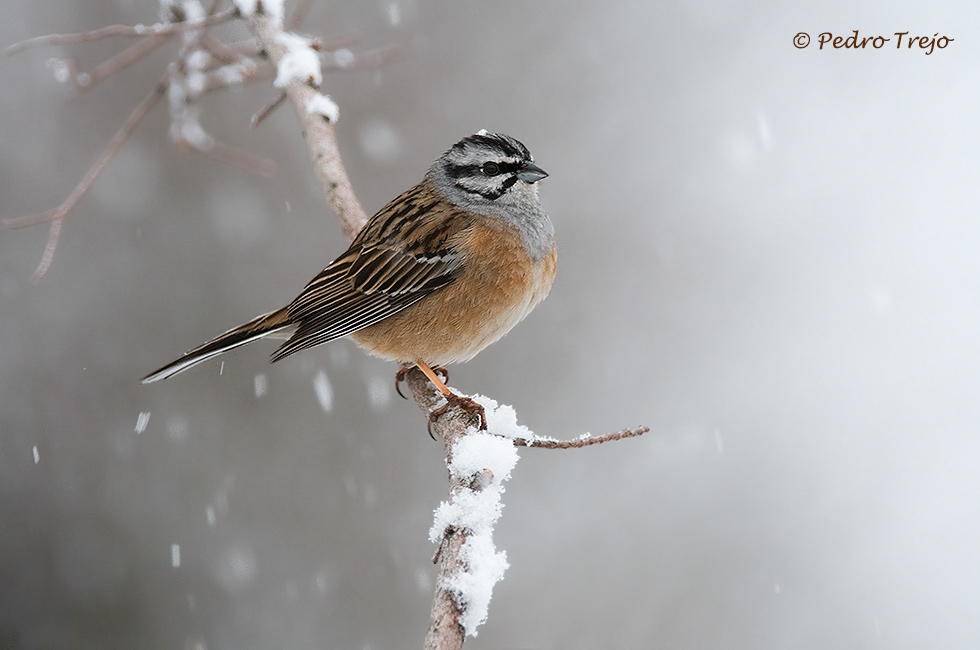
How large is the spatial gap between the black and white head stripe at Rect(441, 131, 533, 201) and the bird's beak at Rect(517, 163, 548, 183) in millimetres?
16

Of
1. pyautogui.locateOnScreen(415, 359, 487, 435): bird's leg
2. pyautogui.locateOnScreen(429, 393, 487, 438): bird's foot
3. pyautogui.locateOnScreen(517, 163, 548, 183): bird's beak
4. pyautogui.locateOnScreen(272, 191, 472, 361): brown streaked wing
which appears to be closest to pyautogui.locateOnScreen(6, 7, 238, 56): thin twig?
pyautogui.locateOnScreen(272, 191, 472, 361): brown streaked wing

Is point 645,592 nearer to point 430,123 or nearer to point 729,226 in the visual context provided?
point 729,226

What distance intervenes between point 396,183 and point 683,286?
3432 mm

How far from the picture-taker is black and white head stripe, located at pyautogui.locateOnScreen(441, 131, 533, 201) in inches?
182

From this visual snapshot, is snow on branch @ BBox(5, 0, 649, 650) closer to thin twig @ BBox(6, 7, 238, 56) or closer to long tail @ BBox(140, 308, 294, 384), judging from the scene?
thin twig @ BBox(6, 7, 238, 56)

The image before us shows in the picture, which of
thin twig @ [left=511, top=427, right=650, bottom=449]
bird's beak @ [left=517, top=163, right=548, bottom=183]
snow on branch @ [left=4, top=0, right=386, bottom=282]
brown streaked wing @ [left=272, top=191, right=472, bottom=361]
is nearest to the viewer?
thin twig @ [left=511, top=427, right=650, bottom=449]

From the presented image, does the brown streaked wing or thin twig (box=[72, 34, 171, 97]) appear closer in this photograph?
thin twig (box=[72, 34, 171, 97])

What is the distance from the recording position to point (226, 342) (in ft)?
14.2

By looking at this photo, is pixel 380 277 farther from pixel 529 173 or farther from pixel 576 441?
pixel 576 441

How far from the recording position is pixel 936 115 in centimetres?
941

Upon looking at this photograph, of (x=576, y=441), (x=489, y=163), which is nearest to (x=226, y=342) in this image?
(x=489, y=163)

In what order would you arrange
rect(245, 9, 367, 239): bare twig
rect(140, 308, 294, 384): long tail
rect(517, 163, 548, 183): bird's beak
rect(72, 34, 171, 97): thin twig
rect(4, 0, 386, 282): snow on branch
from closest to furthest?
rect(72, 34, 171, 97): thin twig
rect(140, 308, 294, 384): long tail
rect(4, 0, 386, 282): snow on branch
rect(517, 163, 548, 183): bird's beak
rect(245, 9, 367, 239): bare twig

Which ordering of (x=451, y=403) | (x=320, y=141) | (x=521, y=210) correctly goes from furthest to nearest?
(x=320, y=141)
(x=521, y=210)
(x=451, y=403)

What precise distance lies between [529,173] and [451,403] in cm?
144
